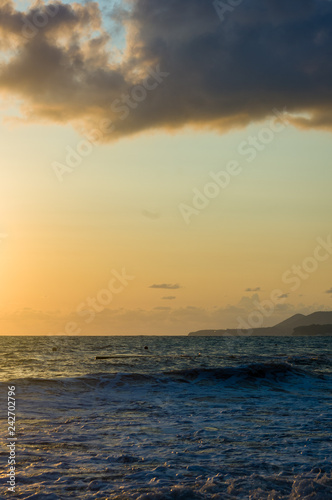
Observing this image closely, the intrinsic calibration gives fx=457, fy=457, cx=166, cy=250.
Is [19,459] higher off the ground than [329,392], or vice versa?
[19,459]

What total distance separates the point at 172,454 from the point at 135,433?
313cm

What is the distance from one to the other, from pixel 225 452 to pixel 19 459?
18.4 ft

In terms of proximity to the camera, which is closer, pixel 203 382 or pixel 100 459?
pixel 100 459

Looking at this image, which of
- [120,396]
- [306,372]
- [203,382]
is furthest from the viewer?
[306,372]

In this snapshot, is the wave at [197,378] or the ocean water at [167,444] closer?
the ocean water at [167,444]

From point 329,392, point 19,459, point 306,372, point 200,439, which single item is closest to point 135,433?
point 200,439

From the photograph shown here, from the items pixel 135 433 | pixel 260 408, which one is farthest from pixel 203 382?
pixel 135 433

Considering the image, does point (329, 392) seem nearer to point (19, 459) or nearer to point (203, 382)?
point (203, 382)

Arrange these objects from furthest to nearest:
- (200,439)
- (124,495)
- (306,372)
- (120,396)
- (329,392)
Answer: (306,372), (329,392), (120,396), (200,439), (124,495)

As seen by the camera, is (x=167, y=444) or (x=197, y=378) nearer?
(x=167, y=444)

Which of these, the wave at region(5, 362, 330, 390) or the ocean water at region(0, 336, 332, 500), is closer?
the ocean water at region(0, 336, 332, 500)

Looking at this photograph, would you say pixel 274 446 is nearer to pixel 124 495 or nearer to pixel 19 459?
pixel 124 495

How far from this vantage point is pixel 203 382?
34.5 m

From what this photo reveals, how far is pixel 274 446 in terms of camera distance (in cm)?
1356
